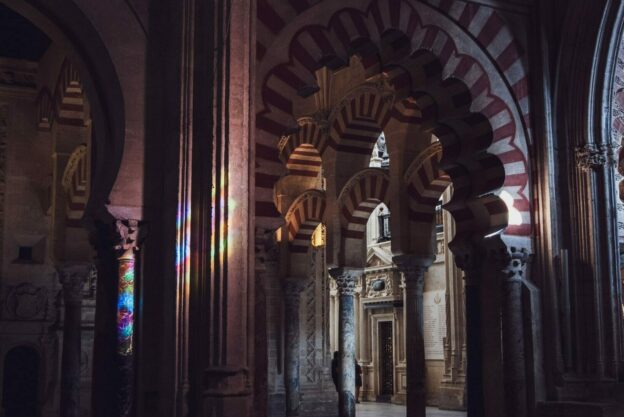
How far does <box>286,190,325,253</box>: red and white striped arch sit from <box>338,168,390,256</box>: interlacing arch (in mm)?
1042

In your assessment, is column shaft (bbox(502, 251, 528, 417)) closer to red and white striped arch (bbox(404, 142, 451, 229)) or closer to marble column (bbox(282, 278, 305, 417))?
red and white striped arch (bbox(404, 142, 451, 229))

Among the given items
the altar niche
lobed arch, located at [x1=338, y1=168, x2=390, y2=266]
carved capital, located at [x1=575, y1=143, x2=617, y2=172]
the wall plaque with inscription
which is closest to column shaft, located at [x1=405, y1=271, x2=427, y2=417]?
lobed arch, located at [x1=338, y1=168, x2=390, y2=266]

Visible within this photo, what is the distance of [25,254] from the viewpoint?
1178cm

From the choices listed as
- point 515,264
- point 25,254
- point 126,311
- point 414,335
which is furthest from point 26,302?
point 515,264

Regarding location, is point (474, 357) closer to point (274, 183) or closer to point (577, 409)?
point (577, 409)

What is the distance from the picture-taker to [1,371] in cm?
1141

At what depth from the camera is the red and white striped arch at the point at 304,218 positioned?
13148 mm

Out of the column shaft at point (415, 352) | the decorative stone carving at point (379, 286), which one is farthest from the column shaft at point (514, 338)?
the decorative stone carving at point (379, 286)

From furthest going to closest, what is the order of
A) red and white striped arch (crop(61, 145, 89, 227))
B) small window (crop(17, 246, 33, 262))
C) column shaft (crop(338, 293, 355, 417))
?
small window (crop(17, 246, 33, 262)) < column shaft (crop(338, 293, 355, 417)) < red and white striped arch (crop(61, 145, 89, 227))

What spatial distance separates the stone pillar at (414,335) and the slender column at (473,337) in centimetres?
194

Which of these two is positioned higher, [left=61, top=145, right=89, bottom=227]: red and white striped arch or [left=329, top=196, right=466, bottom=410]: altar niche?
[left=61, top=145, right=89, bottom=227]: red and white striped arch

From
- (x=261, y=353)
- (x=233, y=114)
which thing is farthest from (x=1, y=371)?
(x=233, y=114)

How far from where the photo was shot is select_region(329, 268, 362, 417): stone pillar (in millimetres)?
11211

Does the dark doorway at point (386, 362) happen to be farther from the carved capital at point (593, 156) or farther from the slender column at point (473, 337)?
the carved capital at point (593, 156)
